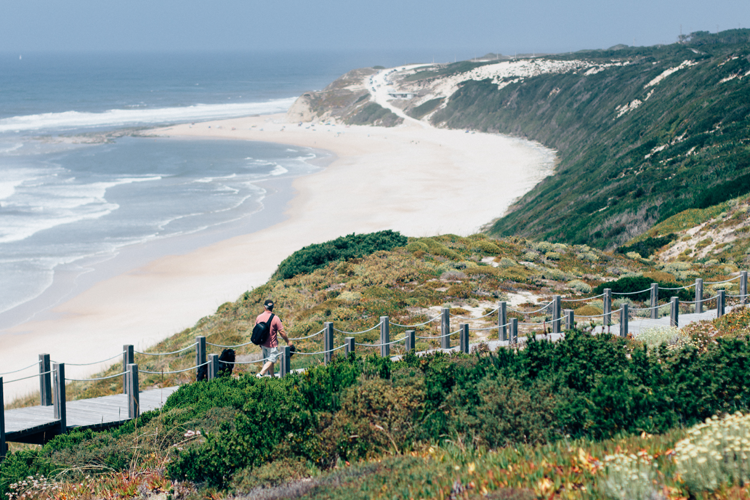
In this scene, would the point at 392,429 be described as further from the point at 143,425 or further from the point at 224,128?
the point at 224,128

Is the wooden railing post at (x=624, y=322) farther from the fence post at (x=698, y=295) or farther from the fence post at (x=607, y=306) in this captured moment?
the fence post at (x=698, y=295)

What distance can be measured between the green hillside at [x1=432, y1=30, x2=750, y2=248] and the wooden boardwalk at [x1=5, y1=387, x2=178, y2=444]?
68.1 ft

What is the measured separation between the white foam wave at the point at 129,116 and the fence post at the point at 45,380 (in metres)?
85.8

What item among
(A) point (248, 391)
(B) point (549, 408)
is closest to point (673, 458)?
(B) point (549, 408)

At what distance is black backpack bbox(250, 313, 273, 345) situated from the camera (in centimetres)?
1005

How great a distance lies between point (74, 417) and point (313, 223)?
2765cm

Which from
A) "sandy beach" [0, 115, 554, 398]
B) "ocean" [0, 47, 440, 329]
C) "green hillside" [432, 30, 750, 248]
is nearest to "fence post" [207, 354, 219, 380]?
"sandy beach" [0, 115, 554, 398]

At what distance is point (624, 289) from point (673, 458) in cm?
1190

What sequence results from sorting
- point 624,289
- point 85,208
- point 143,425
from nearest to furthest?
1. point 143,425
2. point 624,289
3. point 85,208

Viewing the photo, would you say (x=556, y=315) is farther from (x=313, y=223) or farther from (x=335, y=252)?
(x=313, y=223)

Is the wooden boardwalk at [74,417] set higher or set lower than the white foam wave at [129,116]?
lower

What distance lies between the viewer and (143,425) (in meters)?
7.87

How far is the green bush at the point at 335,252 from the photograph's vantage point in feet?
64.5

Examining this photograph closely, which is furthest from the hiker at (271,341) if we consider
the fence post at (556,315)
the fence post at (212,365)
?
the fence post at (556,315)
